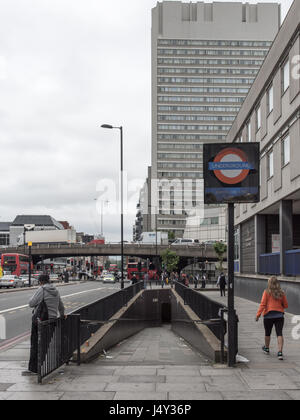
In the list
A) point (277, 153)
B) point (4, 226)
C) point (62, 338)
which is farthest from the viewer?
point (4, 226)

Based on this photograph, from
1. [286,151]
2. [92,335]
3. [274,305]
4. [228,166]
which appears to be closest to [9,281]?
[286,151]

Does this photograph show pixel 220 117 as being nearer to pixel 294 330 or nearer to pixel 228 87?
pixel 228 87

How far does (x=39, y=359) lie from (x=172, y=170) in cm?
14231

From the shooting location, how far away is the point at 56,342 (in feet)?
26.5

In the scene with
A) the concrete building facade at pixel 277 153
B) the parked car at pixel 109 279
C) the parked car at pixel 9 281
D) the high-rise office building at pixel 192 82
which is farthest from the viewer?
the high-rise office building at pixel 192 82

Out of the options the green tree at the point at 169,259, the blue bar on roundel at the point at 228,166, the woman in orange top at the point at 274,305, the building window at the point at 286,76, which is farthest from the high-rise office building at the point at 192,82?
the blue bar on roundel at the point at 228,166

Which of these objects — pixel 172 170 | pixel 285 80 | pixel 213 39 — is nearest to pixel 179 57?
pixel 213 39

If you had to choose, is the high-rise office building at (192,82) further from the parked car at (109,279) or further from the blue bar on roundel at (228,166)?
the blue bar on roundel at (228,166)

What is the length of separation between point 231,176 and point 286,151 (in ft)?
47.3

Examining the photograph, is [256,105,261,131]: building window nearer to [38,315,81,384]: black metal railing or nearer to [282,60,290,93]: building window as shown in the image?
[282,60,290,93]: building window

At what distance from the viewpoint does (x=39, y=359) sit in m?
7.27

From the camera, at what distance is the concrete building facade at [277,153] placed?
20.6m

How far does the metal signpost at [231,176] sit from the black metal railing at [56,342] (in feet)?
8.91

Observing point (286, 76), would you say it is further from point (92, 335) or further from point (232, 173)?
point (92, 335)
